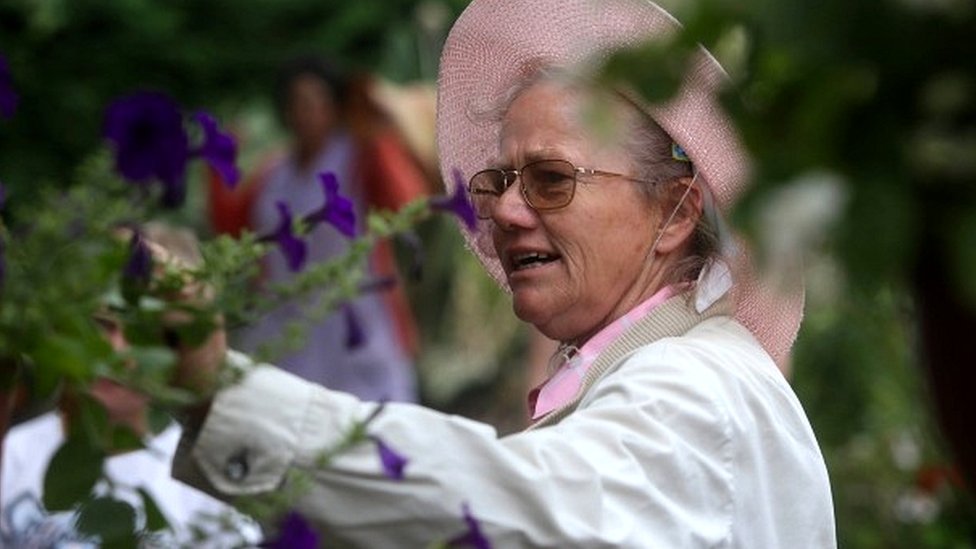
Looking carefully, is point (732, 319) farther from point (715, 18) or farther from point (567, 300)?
point (715, 18)

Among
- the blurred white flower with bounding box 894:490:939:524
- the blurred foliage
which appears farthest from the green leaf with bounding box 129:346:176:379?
the blurred foliage

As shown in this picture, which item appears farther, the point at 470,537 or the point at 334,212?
the point at 334,212

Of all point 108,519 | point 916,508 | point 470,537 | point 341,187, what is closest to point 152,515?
point 108,519

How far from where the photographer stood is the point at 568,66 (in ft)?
10.9

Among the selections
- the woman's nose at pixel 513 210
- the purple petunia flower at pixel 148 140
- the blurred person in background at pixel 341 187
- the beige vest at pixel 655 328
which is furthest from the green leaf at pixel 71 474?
the blurred person in background at pixel 341 187

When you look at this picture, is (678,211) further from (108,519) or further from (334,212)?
(108,519)

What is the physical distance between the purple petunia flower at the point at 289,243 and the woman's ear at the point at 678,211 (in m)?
0.95

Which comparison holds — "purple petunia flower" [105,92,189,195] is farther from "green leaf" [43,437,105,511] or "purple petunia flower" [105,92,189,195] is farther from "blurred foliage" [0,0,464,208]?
"blurred foliage" [0,0,464,208]

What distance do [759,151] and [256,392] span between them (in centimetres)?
112

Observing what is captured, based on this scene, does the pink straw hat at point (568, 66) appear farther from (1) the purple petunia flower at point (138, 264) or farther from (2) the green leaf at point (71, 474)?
(2) the green leaf at point (71, 474)

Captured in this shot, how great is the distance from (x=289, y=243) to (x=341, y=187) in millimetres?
5915

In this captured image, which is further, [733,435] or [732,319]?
[732,319]

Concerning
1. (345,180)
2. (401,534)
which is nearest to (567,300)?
(401,534)

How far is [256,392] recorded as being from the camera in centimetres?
227
